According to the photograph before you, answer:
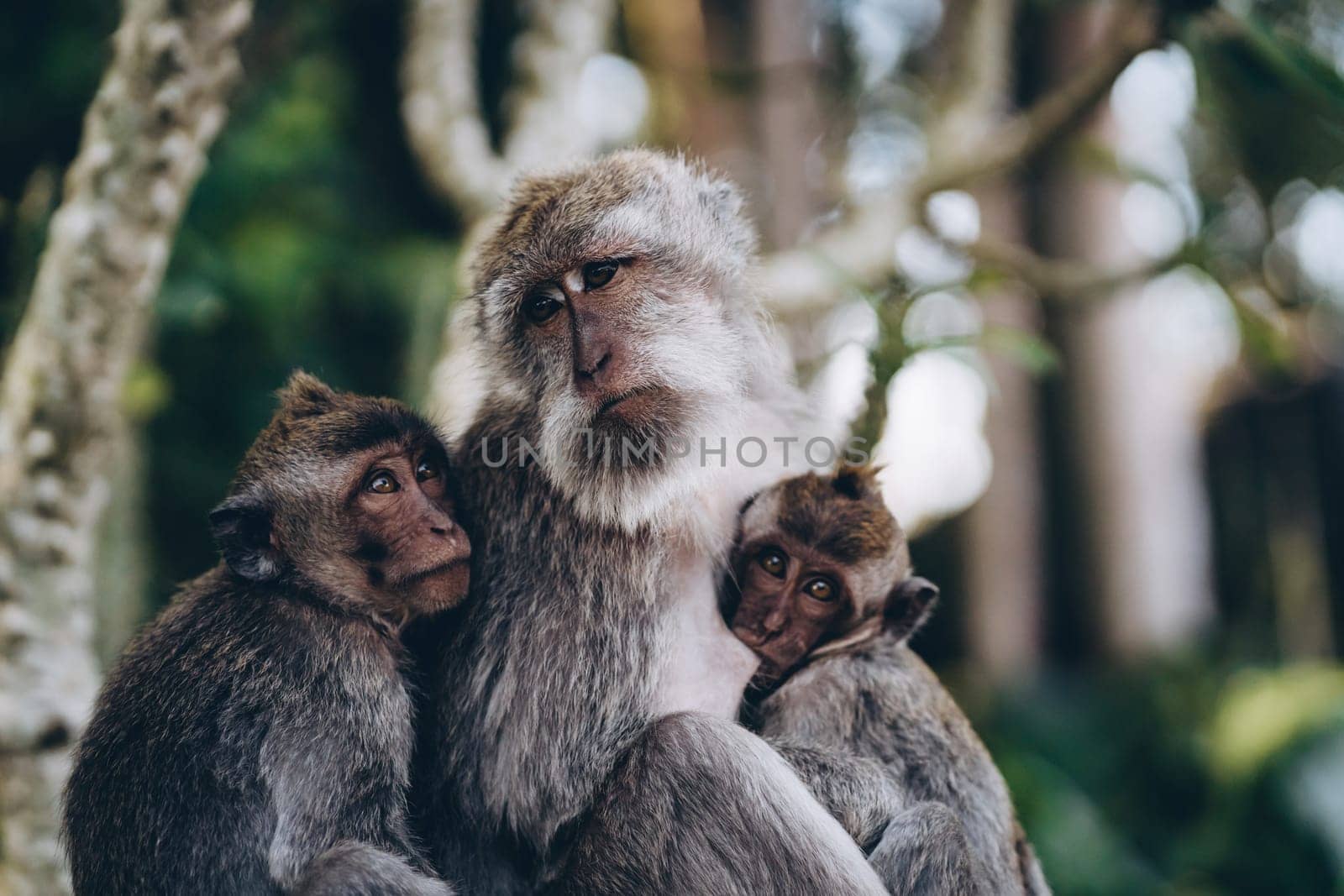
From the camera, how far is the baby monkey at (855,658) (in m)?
2.87

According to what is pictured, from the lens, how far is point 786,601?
295 cm

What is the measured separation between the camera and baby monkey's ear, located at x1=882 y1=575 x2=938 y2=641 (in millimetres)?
3074

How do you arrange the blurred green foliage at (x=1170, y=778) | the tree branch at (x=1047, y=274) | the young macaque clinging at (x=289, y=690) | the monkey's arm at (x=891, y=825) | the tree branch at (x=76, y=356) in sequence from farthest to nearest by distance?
1. the blurred green foliage at (x=1170, y=778)
2. the tree branch at (x=1047, y=274)
3. the tree branch at (x=76, y=356)
4. the monkey's arm at (x=891, y=825)
5. the young macaque clinging at (x=289, y=690)

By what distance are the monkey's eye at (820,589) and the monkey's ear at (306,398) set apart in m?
1.40

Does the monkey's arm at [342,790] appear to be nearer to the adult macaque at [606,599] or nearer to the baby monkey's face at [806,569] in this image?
the adult macaque at [606,599]

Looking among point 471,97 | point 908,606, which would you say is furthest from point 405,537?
point 471,97

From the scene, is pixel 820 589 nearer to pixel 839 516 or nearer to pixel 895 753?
pixel 839 516

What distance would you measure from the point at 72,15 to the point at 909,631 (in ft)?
15.5

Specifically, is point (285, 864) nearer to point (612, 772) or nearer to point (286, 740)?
point (286, 740)

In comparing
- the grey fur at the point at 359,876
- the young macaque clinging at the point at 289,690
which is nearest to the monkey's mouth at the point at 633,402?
the young macaque clinging at the point at 289,690

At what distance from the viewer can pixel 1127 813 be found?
7297 mm

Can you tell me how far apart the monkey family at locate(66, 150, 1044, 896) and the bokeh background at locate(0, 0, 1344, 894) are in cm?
64

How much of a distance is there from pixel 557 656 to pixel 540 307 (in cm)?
94

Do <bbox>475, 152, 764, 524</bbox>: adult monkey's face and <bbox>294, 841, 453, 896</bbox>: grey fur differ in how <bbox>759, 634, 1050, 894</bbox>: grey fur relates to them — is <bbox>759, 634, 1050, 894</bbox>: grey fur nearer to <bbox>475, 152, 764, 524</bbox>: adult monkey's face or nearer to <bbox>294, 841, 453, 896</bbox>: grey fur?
<bbox>475, 152, 764, 524</bbox>: adult monkey's face
